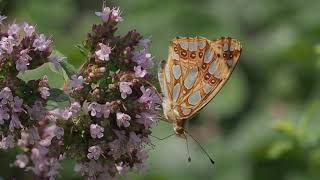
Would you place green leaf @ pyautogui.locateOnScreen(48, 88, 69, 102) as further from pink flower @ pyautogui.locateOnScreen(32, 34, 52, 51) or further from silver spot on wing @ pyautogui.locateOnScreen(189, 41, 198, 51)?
silver spot on wing @ pyautogui.locateOnScreen(189, 41, 198, 51)

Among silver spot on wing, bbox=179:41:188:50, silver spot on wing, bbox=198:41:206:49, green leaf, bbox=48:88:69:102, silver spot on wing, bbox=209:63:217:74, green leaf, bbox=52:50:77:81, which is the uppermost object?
silver spot on wing, bbox=198:41:206:49

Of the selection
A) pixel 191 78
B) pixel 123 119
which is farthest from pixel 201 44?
pixel 123 119

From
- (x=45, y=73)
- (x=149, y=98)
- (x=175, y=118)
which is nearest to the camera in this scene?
(x=149, y=98)

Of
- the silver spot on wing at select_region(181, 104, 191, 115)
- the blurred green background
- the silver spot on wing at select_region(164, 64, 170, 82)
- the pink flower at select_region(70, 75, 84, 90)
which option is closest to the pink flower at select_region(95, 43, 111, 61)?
the pink flower at select_region(70, 75, 84, 90)

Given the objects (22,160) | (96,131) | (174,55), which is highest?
(174,55)

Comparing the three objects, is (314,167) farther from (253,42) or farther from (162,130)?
(253,42)

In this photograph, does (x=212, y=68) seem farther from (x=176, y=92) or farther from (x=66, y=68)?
(x=66, y=68)

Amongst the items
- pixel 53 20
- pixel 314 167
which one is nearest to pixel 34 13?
pixel 53 20

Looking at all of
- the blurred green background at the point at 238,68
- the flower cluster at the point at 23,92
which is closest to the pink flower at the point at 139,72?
the flower cluster at the point at 23,92
